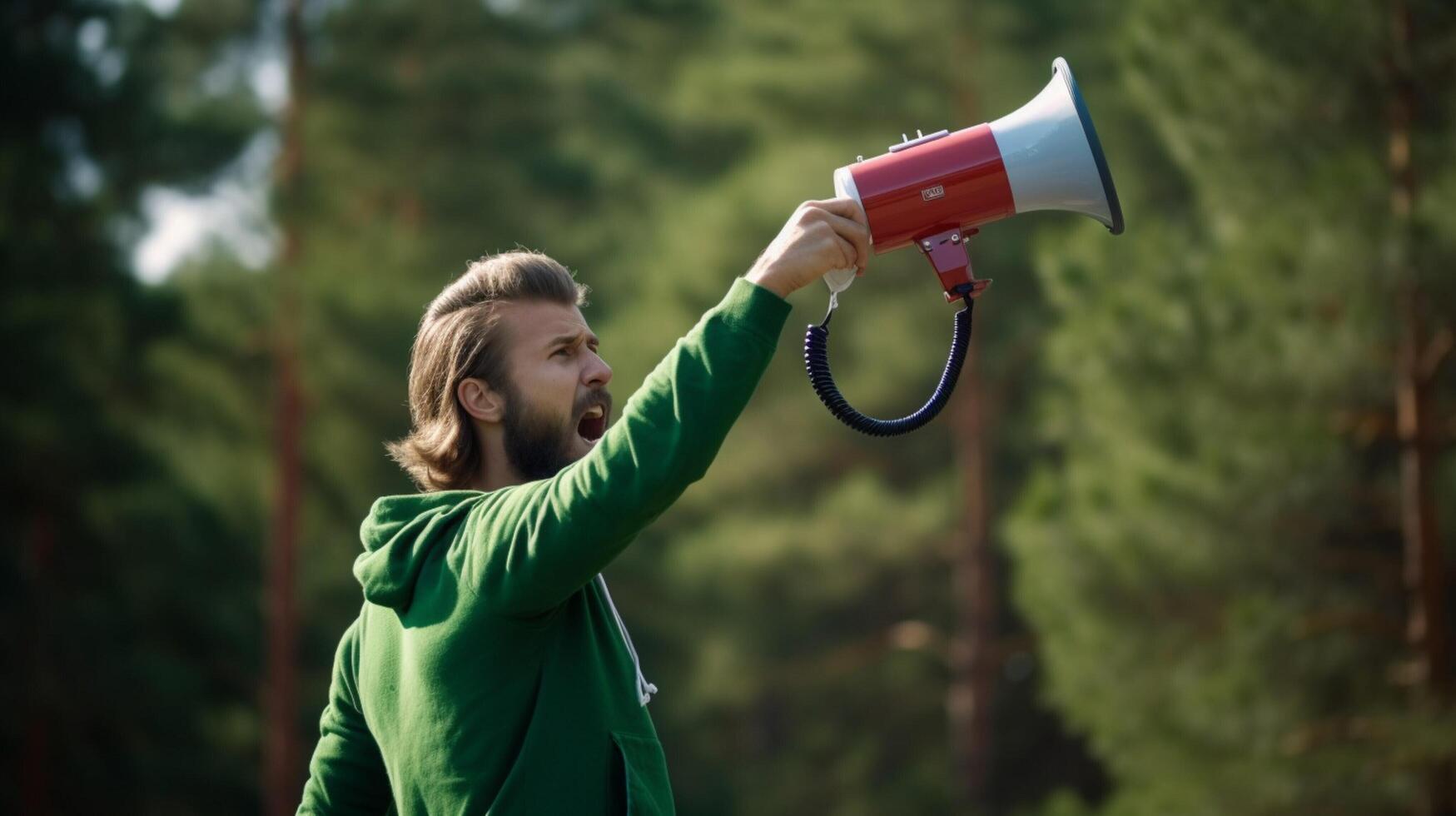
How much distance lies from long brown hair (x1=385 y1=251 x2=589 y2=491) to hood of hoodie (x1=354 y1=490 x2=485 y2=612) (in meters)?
0.16

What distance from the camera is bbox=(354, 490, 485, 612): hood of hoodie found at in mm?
2438

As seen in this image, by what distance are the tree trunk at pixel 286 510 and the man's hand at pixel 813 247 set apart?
11391 millimetres

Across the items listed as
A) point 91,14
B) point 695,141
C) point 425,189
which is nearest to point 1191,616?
point 425,189

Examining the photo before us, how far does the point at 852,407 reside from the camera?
8.42 ft

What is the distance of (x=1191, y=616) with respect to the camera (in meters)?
9.83

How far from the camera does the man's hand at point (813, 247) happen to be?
7.06 ft

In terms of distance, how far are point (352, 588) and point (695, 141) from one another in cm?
627

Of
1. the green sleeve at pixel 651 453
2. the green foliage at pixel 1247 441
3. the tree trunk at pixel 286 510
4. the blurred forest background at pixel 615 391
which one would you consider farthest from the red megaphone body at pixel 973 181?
the tree trunk at pixel 286 510

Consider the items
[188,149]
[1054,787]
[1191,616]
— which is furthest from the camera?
[1054,787]

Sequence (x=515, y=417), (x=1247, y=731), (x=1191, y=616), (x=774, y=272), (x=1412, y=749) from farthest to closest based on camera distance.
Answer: (x=1191, y=616) < (x=1247, y=731) < (x=1412, y=749) < (x=515, y=417) < (x=774, y=272)

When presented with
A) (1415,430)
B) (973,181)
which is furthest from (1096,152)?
(1415,430)

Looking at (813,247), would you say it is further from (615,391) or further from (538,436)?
(615,391)

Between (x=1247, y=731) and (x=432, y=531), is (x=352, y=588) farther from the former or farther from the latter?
(x=432, y=531)

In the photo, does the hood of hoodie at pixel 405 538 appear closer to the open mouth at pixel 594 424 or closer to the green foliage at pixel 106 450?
the open mouth at pixel 594 424
